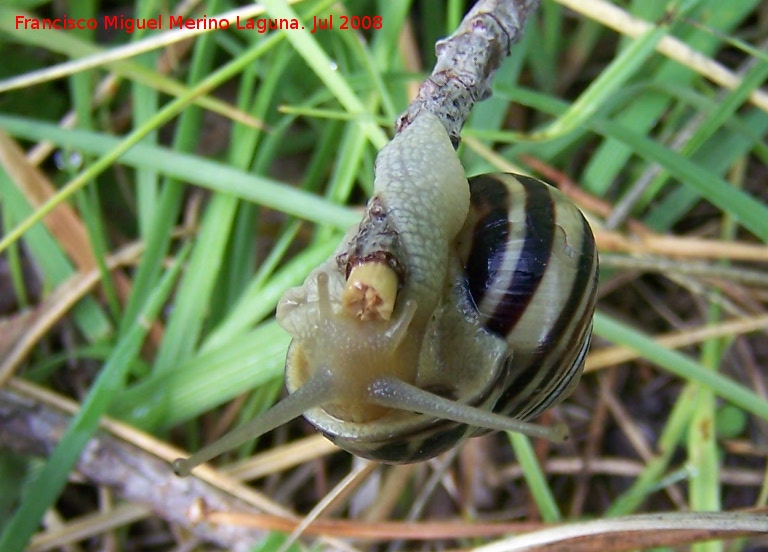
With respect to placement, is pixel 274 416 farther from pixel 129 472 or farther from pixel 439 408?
pixel 129 472

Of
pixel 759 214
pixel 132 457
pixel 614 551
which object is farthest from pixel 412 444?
pixel 759 214

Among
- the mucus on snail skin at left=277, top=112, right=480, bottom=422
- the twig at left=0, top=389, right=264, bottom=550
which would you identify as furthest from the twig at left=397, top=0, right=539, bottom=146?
the twig at left=0, top=389, right=264, bottom=550

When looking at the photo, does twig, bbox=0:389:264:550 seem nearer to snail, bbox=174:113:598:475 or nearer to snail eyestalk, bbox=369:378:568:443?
snail, bbox=174:113:598:475

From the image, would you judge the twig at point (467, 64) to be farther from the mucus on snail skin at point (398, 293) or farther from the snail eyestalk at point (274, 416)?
the snail eyestalk at point (274, 416)

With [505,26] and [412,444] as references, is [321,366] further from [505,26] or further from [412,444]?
[505,26]

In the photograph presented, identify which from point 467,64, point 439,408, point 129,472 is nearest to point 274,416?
point 439,408

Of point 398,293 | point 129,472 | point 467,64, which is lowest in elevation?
point 129,472
